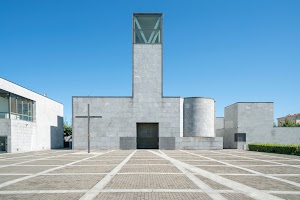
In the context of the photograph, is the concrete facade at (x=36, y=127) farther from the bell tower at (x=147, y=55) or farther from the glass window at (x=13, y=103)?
the bell tower at (x=147, y=55)

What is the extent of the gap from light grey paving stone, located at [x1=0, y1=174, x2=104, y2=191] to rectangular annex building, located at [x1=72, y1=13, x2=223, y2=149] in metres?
24.1

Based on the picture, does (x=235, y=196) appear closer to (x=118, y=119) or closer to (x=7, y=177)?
(x=7, y=177)

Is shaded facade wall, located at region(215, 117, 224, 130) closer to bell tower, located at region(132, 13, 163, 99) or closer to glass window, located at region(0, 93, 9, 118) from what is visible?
bell tower, located at region(132, 13, 163, 99)

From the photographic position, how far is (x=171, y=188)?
9781 millimetres

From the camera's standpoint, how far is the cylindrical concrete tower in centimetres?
3822

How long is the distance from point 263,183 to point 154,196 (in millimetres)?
5743

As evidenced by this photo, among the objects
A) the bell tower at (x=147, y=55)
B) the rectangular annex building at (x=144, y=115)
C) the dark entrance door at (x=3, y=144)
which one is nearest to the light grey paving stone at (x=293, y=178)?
the rectangular annex building at (x=144, y=115)

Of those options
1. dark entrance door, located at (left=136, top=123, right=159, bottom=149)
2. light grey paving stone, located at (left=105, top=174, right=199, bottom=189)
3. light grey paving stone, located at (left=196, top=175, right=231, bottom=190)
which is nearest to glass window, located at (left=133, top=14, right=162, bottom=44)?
Result: dark entrance door, located at (left=136, top=123, right=159, bottom=149)

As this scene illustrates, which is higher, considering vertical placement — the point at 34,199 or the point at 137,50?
the point at 137,50

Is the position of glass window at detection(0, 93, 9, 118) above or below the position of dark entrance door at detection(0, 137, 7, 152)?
above

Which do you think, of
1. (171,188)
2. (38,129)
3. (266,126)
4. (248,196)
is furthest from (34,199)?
(266,126)

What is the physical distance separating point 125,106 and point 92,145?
8.15 m

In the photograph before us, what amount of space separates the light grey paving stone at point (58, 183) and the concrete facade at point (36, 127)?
20.8m

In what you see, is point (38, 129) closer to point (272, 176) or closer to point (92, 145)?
point (92, 145)
